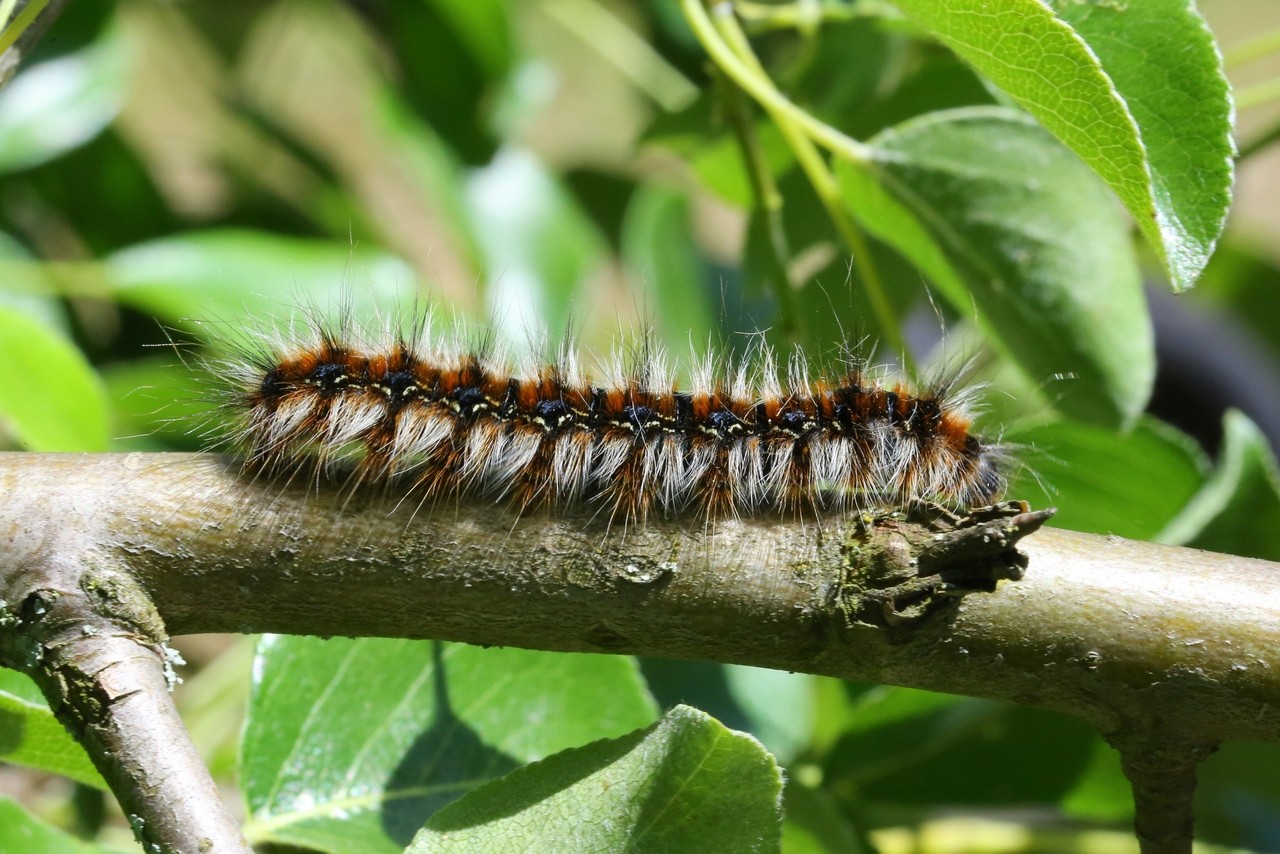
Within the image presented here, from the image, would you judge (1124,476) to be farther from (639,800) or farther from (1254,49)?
(639,800)

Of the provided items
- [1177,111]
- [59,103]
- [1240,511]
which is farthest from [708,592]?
[59,103]

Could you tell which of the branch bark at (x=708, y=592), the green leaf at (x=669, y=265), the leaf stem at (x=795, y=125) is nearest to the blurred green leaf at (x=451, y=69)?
the green leaf at (x=669, y=265)

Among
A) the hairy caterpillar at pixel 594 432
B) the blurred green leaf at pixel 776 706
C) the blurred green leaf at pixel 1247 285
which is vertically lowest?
the blurred green leaf at pixel 776 706

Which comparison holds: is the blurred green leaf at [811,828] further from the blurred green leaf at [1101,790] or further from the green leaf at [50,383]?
the green leaf at [50,383]

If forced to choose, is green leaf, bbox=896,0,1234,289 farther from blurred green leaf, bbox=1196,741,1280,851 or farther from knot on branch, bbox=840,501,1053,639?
blurred green leaf, bbox=1196,741,1280,851

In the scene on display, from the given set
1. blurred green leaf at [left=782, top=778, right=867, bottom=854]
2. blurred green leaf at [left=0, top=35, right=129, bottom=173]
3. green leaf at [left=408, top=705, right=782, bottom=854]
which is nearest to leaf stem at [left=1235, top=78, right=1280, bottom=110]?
blurred green leaf at [left=782, top=778, right=867, bottom=854]

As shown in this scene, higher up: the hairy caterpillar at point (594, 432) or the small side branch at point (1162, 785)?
the hairy caterpillar at point (594, 432)

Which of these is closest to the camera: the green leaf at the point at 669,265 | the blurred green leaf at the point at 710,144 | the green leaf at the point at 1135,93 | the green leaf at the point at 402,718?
the green leaf at the point at 1135,93
